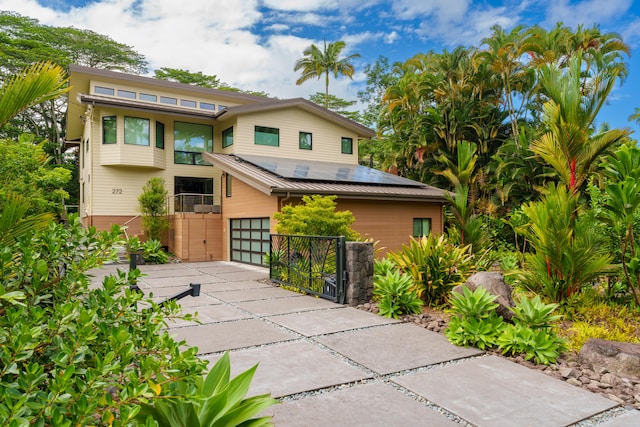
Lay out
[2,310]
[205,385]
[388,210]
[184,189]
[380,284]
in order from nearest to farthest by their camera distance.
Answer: [2,310] → [205,385] → [380,284] → [388,210] → [184,189]

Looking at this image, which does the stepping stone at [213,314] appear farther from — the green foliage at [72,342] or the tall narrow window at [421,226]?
the tall narrow window at [421,226]

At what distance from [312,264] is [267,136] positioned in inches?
446

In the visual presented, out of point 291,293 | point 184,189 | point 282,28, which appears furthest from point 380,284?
point 282,28

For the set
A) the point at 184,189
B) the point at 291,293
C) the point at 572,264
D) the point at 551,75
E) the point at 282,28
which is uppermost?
the point at 282,28

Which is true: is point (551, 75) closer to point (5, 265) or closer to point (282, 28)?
point (5, 265)

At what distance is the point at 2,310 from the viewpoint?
208 cm

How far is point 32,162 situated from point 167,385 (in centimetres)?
1462

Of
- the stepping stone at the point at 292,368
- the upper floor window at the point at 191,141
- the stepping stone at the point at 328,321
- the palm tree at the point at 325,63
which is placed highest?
the palm tree at the point at 325,63

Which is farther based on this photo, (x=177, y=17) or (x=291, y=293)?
(x=177, y=17)

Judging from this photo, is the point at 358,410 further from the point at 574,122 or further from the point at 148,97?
the point at 148,97

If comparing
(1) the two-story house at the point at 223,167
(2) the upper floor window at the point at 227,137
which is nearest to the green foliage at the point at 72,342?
(1) the two-story house at the point at 223,167

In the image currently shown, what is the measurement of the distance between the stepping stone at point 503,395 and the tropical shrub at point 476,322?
61 cm

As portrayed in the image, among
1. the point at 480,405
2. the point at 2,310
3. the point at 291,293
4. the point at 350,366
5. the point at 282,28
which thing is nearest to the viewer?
the point at 2,310

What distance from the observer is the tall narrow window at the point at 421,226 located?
16109 millimetres
